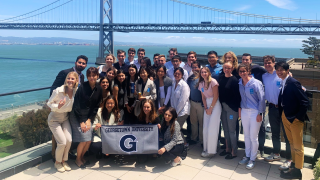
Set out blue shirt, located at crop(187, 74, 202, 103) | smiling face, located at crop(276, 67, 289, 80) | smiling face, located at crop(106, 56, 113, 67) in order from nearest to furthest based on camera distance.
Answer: smiling face, located at crop(276, 67, 289, 80), blue shirt, located at crop(187, 74, 202, 103), smiling face, located at crop(106, 56, 113, 67)

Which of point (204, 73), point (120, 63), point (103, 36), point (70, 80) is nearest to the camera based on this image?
point (70, 80)

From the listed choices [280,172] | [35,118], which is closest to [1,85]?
[35,118]

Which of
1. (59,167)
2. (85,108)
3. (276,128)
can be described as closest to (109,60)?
(85,108)

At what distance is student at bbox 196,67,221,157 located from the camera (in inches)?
153

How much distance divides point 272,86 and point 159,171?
2.06 metres

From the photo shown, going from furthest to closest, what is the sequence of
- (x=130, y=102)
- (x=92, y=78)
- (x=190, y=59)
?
(x=190, y=59) → (x=130, y=102) → (x=92, y=78)

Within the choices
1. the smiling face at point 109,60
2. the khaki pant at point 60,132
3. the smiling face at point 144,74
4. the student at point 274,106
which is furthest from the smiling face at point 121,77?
the student at point 274,106

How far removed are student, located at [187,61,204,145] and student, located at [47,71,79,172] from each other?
1873 millimetres

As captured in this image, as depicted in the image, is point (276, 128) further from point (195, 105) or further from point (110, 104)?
point (110, 104)

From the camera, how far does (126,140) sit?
12.3 feet

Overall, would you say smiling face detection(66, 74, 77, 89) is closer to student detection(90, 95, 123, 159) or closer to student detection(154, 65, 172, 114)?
student detection(90, 95, 123, 159)

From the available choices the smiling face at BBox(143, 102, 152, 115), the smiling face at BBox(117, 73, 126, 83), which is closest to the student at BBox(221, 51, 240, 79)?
the smiling face at BBox(143, 102, 152, 115)

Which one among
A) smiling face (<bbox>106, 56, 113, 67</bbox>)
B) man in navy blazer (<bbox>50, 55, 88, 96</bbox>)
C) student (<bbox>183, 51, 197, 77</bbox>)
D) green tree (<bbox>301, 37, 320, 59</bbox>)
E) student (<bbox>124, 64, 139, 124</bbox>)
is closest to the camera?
man in navy blazer (<bbox>50, 55, 88, 96</bbox>)

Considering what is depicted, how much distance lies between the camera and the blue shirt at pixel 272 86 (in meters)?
3.69
